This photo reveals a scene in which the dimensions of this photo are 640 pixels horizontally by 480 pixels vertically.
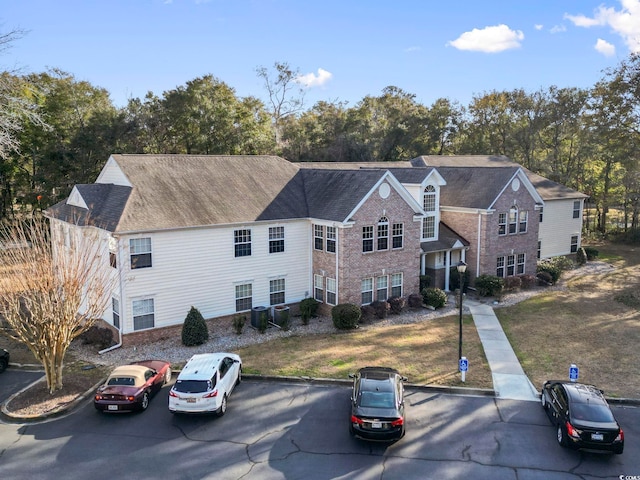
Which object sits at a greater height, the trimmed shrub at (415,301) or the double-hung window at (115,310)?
the double-hung window at (115,310)

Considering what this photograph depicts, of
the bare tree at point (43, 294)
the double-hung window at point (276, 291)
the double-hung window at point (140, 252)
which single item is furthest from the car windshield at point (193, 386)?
the double-hung window at point (276, 291)

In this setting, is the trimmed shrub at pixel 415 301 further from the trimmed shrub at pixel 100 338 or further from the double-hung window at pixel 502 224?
the trimmed shrub at pixel 100 338

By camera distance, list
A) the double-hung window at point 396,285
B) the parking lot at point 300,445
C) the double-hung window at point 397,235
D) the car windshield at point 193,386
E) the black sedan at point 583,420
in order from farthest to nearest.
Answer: the double-hung window at point 396,285 < the double-hung window at point 397,235 < the car windshield at point 193,386 < the black sedan at point 583,420 < the parking lot at point 300,445

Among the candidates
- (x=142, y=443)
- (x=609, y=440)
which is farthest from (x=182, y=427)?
(x=609, y=440)

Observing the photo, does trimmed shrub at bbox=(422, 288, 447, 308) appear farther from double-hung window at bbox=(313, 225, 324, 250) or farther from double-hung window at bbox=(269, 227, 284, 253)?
double-hung window at bbox=(269, 227, 284, 253)

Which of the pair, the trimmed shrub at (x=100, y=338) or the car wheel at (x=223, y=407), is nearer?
the car wheel at (x=223, y=407)

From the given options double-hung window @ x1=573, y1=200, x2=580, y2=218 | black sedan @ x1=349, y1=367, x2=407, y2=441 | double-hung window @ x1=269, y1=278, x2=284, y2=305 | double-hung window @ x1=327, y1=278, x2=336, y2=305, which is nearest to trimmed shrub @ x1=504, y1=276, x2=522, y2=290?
double-hung window @ x1=327, y1=278, x2=336, y2=305

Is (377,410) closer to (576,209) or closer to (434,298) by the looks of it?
(434,298)

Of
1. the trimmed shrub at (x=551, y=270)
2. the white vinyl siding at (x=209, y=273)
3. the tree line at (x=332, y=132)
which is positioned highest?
the tree line at (x=332, y=132)
